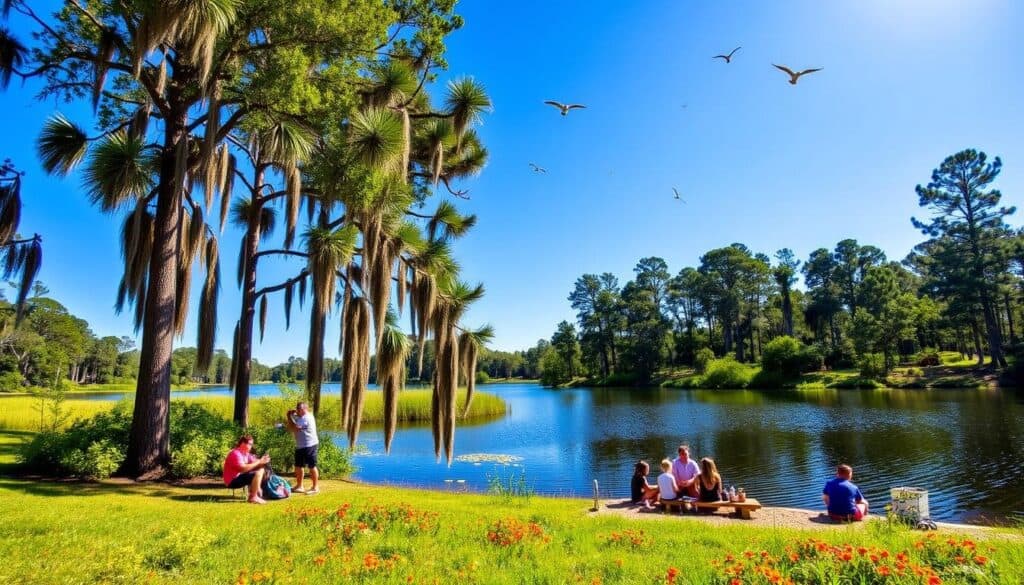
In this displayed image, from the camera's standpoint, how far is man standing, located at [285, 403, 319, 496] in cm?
987

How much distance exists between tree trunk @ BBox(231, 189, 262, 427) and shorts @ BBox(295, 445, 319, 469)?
2442mm

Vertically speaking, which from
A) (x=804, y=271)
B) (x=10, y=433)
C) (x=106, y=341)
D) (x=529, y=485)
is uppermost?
(x=804, y=271)

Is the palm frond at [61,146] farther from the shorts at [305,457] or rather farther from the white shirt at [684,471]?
the white shirt at [684,471]

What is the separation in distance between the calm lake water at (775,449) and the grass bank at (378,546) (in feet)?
23.2

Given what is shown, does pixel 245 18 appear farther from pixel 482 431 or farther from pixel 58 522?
pixel 482 431

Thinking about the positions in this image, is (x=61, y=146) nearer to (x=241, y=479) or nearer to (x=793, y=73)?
(x=241, y=479)

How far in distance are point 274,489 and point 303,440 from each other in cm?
101

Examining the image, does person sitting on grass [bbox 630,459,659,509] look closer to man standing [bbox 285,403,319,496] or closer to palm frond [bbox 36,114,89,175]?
man standing [bbox 285,403,319,496]

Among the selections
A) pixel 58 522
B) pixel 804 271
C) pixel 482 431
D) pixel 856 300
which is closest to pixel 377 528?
pixel 58 522

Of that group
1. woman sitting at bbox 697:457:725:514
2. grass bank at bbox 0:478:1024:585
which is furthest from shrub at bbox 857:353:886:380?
grass bank at bbox 0:478:1024:585

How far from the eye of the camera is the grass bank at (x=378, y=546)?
172 inches

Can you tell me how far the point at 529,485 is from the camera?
53.1 ft

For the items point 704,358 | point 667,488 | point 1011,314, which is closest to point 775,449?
point 667,488

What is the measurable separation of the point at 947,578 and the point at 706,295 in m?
77.3
